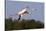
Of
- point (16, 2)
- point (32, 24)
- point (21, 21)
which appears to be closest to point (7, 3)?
point (16, 2)

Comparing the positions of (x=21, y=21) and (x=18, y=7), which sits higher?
(x=18, y=7)

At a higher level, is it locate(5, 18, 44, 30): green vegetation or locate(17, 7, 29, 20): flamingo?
locate(17, 7, 29, 20): flamingo

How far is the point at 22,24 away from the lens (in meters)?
1.23

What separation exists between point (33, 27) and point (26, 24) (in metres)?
0.10

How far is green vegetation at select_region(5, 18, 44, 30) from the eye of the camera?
A: 1.19 metres

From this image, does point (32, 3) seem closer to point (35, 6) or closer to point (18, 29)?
point (35, 6)

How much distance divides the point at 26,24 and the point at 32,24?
0.26 ft

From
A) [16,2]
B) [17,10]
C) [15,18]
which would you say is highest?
[16,2]

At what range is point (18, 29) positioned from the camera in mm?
1210

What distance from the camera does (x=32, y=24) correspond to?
1.25 metres

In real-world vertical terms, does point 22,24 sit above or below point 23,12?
below

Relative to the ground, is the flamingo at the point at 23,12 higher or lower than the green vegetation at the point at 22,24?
higher

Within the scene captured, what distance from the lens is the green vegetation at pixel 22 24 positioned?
119cm

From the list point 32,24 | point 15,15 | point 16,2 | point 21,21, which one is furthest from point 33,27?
point 16,2
